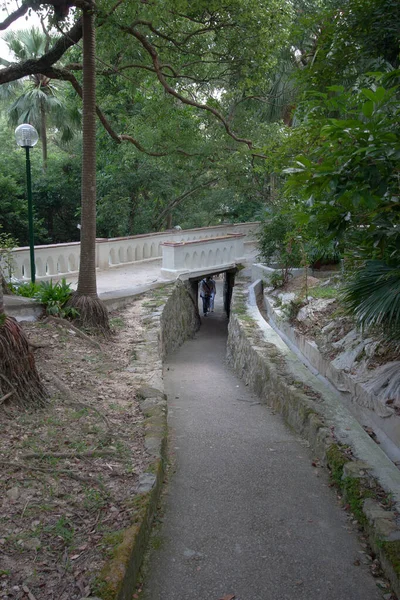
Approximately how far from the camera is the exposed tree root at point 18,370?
4.40 meters

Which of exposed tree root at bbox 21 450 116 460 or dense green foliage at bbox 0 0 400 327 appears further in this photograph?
exposed tree root at bbox 21 450 116 460

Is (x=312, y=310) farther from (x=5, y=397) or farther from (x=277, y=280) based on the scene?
(x=5, y=397)

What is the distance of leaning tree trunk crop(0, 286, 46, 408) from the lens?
4395mm

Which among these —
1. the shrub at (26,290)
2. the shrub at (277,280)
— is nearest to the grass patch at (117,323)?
the shrub at (26,290)

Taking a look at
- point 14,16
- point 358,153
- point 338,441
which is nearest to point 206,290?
point 14,16

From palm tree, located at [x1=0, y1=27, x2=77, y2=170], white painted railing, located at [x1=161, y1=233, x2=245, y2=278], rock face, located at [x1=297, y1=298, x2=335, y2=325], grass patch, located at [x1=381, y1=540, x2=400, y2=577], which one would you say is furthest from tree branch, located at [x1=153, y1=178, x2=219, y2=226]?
grass patch, located at [x1=381, y1=540, x2=400, y2=577]

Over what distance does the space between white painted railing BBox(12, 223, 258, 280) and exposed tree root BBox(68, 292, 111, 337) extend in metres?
2.72

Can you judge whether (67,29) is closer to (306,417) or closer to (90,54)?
(90,54)

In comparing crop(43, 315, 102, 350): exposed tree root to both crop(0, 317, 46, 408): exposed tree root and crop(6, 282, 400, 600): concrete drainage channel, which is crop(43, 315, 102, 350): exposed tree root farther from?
crop(0, 317, 46, 408): exposed tree root

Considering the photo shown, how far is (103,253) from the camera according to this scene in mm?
13695

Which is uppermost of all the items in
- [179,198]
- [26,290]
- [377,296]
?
[179,198]

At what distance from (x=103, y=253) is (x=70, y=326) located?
21.3 ft

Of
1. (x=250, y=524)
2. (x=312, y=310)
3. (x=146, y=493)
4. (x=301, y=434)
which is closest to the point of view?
(x=146, y=493)

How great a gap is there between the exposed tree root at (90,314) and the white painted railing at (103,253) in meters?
2.72
